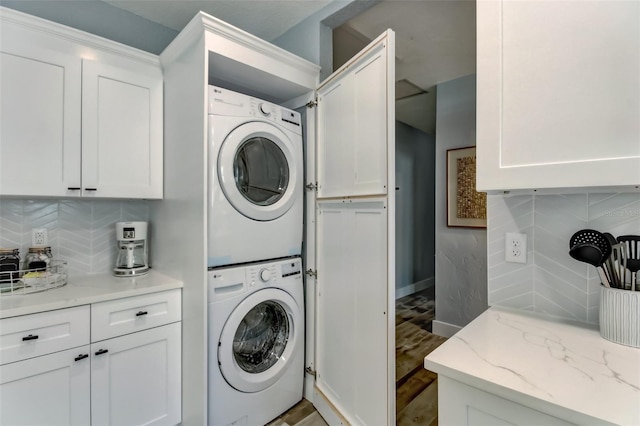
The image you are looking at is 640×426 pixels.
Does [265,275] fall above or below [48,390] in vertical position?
above

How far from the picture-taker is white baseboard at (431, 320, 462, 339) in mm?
3018

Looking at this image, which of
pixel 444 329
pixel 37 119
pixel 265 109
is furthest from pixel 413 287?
pixel 37 119

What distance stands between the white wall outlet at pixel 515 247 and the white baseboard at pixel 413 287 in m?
3.41

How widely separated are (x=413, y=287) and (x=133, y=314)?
4106 mm

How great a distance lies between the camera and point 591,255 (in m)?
0.93

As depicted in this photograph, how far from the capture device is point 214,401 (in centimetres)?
158

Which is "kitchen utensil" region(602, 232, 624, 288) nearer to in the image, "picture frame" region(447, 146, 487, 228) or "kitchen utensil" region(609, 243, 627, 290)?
"kitchen utensil" region(609, 243, 627, 290)

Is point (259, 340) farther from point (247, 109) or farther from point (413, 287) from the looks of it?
point (413, 287)

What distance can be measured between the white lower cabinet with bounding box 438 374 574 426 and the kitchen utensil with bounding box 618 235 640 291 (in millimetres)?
538

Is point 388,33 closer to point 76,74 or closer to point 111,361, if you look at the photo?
point 76,74

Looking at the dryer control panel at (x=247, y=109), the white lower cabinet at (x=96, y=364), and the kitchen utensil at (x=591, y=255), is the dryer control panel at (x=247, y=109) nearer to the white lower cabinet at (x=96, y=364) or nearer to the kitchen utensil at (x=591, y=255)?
the white lower cabinet at (x=96, y=364)

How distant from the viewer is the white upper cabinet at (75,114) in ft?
4.91

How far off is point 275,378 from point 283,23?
2.40m

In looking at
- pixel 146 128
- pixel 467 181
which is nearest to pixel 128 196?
pixel 146 128
